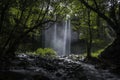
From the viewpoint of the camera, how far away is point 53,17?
2238 cm

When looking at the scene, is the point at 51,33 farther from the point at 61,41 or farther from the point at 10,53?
the point at 10,53

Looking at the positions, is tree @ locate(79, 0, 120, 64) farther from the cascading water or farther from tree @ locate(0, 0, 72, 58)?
the cascading water

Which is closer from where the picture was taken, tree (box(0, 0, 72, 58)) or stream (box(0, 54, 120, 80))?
stream (box(0, 54, 120, 80))

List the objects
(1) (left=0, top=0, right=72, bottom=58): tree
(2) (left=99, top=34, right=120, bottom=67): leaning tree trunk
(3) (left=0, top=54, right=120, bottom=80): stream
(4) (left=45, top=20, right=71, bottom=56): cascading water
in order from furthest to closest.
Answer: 1. (4) (left=45, top=20, right=71, bottom=56): cascading water
2. (2) (left=99, top=34, right=120, bottom=67): leaning tree trunk
3. (1) (left=0, top=0, right=72, bottom=58): tree
4. (3) (left=0, top=54, right=120, bottom=80): stream

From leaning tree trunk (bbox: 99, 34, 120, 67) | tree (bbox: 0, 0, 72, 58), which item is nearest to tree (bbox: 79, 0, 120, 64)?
leaning tree trunk (bbox: 99, 34, 120, 67)

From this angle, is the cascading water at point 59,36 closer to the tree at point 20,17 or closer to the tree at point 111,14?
the tree at point 20,17

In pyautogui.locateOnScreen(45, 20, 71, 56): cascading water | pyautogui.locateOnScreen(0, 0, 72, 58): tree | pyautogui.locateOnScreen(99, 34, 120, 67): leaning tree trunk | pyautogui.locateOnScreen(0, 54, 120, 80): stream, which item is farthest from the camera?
pyautogui.locateOnScreen(45, 20, 71, 56): cascading water

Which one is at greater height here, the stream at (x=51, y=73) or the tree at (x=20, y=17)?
the tree at (x=20, y=17)

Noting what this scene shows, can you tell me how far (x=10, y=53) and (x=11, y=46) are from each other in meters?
1.07

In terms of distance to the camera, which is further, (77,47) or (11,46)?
(77,47)

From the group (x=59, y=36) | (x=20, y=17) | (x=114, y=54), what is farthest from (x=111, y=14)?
(x=59, y=36)

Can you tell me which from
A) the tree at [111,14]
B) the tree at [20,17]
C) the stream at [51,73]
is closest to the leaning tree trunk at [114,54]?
the tree at [111,14]

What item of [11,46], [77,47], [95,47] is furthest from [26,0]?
[77,47]

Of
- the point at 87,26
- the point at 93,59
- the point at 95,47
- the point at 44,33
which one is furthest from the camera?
the point at 44,33
